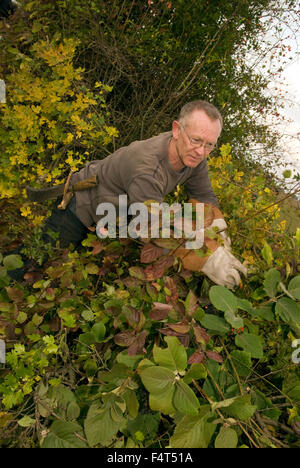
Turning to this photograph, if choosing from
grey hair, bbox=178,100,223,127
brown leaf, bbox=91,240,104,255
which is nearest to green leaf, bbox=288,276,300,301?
brown leaf, bbox=91,240,104,255

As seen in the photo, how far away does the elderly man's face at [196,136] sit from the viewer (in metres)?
1.72

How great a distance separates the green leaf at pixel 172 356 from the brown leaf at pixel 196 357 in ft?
0.13

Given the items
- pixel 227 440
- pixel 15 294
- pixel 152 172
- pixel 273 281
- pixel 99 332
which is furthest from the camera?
pixel 152 172

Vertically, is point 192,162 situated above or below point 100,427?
above

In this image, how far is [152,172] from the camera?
173cm

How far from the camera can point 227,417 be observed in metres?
0.81

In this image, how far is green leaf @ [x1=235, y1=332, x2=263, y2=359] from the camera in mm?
873

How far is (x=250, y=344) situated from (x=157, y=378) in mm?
323

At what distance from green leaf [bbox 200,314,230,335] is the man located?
428 mm

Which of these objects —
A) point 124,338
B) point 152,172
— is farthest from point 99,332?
point 152,172

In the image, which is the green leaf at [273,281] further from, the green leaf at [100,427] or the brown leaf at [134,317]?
the green leaf at [100,427]

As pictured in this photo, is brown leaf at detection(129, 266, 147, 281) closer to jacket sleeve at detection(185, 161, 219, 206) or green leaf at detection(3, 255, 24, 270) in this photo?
green leaf at detection(3, 255, 24, 270)

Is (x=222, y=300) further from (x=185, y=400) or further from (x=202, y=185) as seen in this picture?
(x=202, y=185)
